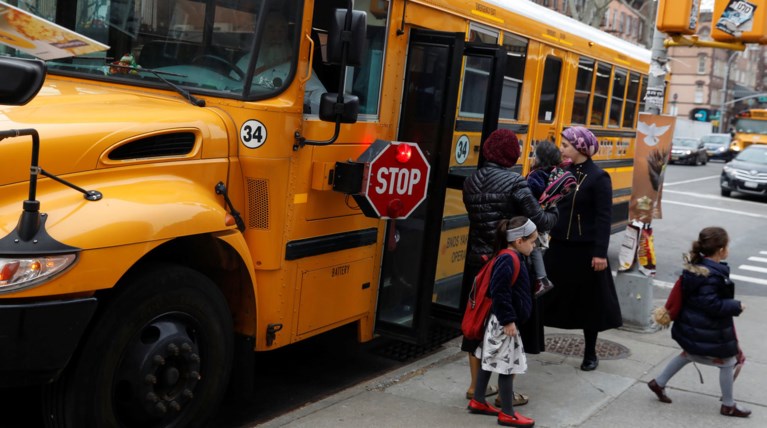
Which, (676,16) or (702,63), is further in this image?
(702,63)

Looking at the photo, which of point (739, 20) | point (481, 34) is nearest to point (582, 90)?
Result: point (739, 20)

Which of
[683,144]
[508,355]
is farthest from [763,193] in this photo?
[508,355]

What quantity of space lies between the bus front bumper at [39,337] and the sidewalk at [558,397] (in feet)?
4.66

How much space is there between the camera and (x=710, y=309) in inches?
189

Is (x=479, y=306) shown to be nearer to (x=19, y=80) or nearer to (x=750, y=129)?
(x=19, y=80)

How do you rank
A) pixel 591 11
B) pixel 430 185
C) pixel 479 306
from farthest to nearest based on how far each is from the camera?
1. pixel 591 11
2. pixel 430 185
3. pixel 479 306

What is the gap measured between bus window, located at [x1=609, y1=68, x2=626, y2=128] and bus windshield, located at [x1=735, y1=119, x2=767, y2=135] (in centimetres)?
3275

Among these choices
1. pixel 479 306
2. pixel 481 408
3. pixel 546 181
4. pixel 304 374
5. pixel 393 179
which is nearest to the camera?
pixel 479 306

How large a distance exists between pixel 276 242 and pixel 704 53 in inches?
3439

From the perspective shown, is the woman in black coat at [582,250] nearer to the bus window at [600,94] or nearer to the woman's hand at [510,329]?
the woman's hand at [510,329]

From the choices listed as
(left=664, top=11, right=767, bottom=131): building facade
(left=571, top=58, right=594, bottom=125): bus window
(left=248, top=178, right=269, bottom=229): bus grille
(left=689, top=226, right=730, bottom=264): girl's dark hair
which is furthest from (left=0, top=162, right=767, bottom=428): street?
(left=664, top=11, right=767, bottom=131): building facade

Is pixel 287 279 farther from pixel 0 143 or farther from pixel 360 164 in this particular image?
pixel 0 143

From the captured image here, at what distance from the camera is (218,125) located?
4055mm

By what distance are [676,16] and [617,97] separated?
299 cm
